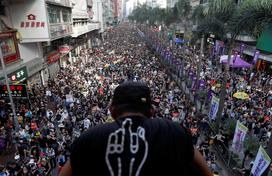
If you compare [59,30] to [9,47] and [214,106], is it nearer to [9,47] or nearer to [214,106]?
[9,47]

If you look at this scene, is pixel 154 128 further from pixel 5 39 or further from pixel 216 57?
pixel 216 57

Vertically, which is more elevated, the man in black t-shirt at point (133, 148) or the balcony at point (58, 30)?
the man in black t-shirt at point (133, 148)

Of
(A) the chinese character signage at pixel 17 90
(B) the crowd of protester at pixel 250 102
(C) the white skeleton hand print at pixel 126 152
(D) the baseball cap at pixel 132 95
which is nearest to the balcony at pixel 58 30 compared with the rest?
(A) the chinese character signage at pixel 17 90

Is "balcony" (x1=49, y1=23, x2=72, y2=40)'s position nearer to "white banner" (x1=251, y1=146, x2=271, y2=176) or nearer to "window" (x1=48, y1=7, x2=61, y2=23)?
"window" (x1=48, y1=7, x2=61, y2=23)

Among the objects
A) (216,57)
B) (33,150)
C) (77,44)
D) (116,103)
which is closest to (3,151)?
(33,150)

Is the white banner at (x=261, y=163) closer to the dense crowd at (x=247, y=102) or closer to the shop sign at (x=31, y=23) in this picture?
the dense crowd at (x=247, y=102)

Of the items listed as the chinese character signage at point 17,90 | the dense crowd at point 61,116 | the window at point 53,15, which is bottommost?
the dense crowd at point 61,116

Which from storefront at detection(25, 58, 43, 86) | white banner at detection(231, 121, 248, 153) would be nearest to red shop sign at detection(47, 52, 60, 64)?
storefront at detection(25, 58, 43, 86)
